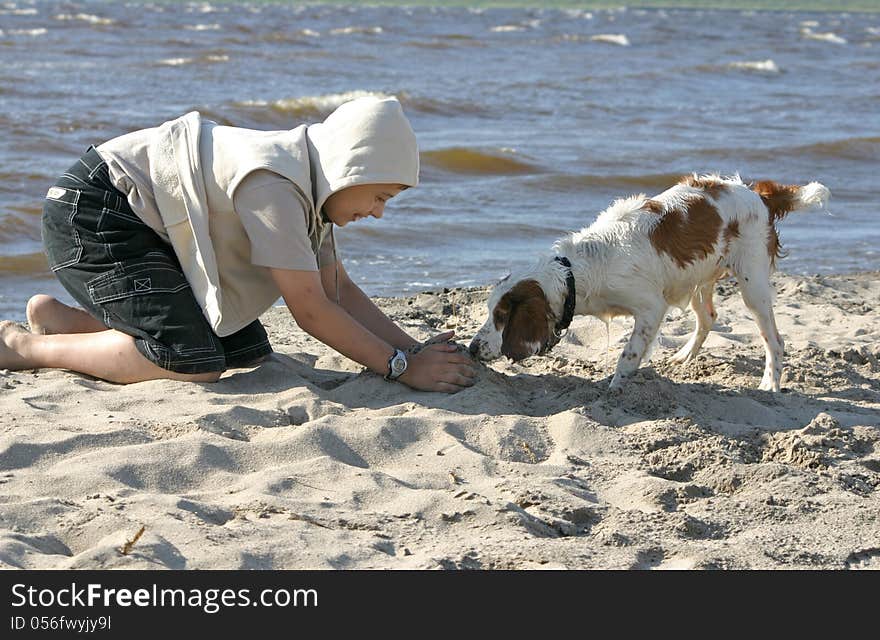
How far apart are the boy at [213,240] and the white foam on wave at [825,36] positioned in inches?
1480

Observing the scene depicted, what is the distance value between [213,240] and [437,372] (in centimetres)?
109

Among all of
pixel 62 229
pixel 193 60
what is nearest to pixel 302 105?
pixel 193 60

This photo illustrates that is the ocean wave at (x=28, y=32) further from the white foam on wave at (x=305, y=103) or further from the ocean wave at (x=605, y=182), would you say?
the ocean wave at (x=605, y=182)

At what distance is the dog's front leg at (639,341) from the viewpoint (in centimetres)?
512

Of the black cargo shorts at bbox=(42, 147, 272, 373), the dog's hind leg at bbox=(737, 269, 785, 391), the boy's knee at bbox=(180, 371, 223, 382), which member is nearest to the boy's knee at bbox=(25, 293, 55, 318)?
the black cargo shorts at bbox=(42, 147, 272, 373)

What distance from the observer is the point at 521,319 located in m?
4.91

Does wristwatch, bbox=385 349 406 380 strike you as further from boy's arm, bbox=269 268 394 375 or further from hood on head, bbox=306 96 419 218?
hood on head, bbox=306 96 419 218

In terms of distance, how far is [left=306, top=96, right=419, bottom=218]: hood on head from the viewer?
4.28 metres

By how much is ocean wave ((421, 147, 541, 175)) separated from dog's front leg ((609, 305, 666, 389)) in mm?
6728

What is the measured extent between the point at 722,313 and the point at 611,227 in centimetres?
191

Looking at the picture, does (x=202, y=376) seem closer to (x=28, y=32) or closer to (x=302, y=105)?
(x=302, y=105)

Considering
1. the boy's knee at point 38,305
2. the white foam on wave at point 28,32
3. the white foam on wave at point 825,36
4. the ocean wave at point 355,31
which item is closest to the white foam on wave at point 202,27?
the ocean wave at point 355,31

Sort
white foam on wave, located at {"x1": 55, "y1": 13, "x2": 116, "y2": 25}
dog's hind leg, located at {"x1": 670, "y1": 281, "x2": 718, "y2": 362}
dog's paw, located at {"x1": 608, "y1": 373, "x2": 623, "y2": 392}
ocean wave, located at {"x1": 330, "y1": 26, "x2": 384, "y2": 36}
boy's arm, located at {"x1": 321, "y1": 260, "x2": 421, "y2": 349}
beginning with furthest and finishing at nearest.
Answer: ocean wave, located at {"x1": 330, "y1": 26, "x2": 384, "y2": 36} < white foam on wave, located at {"x1": 55, "y1": 13, "x2": 116, "y2": 25} < dog's hind leg, located at {"x1": 670, "y1": 281, "x2": 718, "y2": 362} < boy's arm, located at {"x1": 321, "y1": 260, "x2": 421, "y2": 349} < dog's paw, located at {"x1": 608, "y1": 373, "x2": 623, "y2": 392}

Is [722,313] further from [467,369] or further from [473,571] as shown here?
[473,571]
